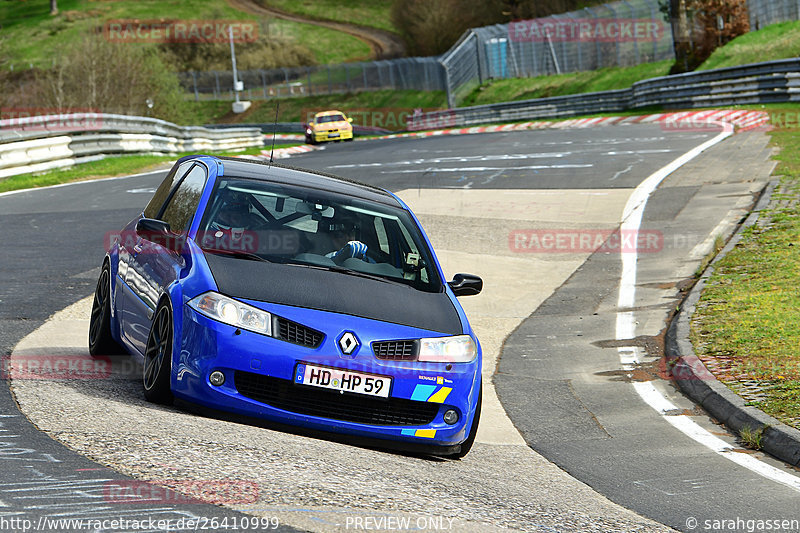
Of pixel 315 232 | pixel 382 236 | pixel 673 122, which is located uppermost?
pixel 315 232

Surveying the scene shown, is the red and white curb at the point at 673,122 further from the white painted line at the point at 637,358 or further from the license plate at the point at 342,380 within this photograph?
the license plate at the point at 342,380

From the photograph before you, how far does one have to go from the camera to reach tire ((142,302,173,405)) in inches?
248

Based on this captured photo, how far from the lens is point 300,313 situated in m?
6.20

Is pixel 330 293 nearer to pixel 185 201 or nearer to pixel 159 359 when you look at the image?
pixel 159 359

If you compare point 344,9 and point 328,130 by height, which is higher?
point 344,9

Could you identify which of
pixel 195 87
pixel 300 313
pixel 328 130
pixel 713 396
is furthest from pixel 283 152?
pixel 195 87

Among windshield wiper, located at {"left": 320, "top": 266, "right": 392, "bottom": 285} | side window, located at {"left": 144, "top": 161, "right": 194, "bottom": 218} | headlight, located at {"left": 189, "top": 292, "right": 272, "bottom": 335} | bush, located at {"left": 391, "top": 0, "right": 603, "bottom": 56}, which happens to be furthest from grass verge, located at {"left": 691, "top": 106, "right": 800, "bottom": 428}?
bush, located at {"left": 391, "top": 0, "right": 603, "bottom": 56}

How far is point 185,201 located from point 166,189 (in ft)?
2.59

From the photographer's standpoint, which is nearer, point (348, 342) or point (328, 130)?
point (348, 342)

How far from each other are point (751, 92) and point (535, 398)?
30136 millimetres

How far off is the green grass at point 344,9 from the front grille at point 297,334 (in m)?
113

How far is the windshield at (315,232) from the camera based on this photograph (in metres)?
7.05

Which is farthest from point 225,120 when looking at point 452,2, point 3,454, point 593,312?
point 3,454

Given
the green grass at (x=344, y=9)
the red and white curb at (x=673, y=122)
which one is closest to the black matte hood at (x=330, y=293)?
the red and white curb at (x=673, y=122)
